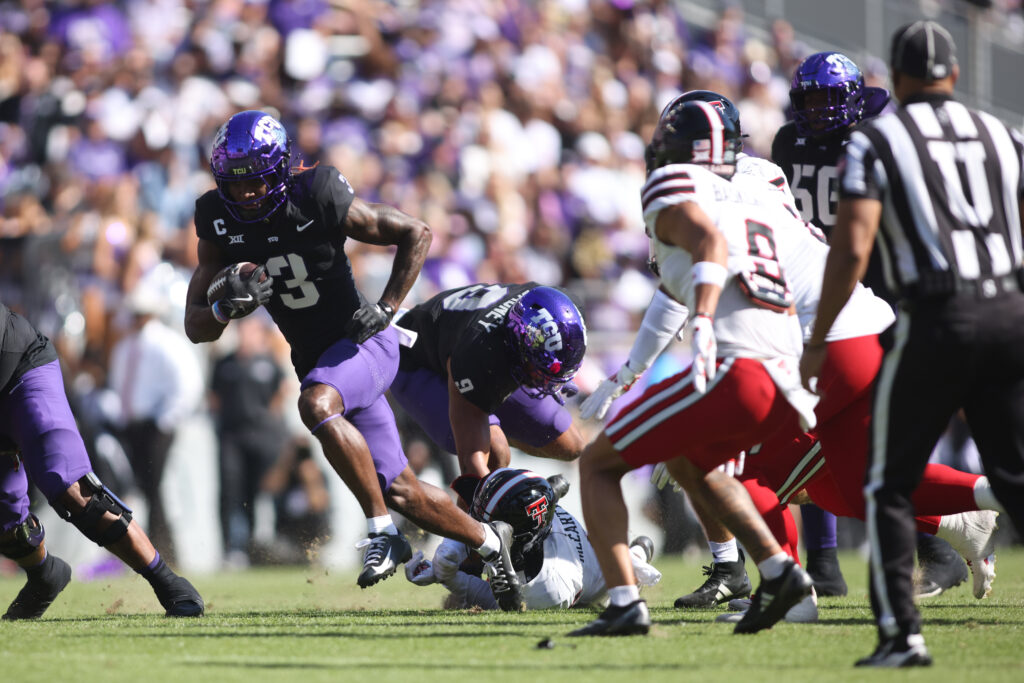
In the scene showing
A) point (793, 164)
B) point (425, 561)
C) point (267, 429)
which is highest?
point (793, 164)

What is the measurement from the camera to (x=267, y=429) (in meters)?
10.6

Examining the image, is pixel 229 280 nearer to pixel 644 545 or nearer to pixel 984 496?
pixel 644 545

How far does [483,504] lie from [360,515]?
4391 mm

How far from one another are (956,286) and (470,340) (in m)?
2.93

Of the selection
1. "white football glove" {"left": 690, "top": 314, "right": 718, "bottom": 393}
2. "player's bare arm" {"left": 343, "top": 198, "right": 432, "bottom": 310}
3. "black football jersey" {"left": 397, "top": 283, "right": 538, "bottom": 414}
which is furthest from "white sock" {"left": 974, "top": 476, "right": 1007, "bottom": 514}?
"player's bare arm" {"left": 343, "top": 198, "right": 432, "bottom": 310}

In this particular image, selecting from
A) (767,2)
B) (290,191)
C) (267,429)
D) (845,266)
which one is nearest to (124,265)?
(267,429)

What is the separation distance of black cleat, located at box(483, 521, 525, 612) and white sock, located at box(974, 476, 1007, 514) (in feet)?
7.04

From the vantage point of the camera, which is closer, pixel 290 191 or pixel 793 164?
pixel 290 191

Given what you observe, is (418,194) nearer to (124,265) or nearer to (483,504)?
(124,265)

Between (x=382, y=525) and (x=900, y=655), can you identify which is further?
(x=382, y=525)

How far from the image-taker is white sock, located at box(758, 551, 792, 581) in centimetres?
492

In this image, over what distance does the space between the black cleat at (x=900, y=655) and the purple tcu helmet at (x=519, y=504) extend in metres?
2.41

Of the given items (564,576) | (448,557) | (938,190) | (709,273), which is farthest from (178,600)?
(938,190)

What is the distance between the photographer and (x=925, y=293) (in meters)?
4.18
